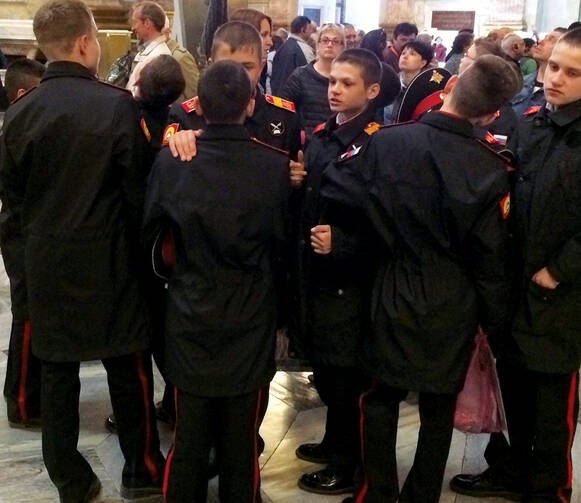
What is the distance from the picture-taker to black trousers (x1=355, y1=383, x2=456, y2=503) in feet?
8.38

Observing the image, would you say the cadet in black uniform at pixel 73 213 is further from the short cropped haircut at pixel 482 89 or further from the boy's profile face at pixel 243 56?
the short cropped haircut at pixel 482 89

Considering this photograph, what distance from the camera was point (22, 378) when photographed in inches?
131

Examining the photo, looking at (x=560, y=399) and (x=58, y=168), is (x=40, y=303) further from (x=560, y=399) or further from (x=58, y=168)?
(x=560, y=399)

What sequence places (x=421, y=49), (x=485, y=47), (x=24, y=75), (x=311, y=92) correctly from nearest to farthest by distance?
(x=24, y=75) < (x=485, y=47) < (x=311, y=92) < (x=421, y=49)

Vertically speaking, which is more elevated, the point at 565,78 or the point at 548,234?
the point at 565,78

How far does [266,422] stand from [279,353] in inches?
14.9

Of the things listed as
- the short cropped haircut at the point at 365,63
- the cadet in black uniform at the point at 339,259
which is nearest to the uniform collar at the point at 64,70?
the cadet in black uniform at the point at 339,259

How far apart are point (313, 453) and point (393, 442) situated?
0.69 m

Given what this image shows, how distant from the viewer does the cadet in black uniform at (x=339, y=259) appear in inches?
101

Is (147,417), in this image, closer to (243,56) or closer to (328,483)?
(328,483)

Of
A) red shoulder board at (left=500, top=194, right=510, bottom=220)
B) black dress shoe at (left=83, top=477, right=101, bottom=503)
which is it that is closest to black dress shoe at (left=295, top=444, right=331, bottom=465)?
black dress shoe at (left=83, top=477, right=101, bottom=503)

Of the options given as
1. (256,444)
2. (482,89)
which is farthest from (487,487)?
(482,89)

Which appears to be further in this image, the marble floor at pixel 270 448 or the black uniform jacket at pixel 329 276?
the marble floor at pixel 270 448

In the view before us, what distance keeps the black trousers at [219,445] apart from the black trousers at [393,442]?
1.34ft
